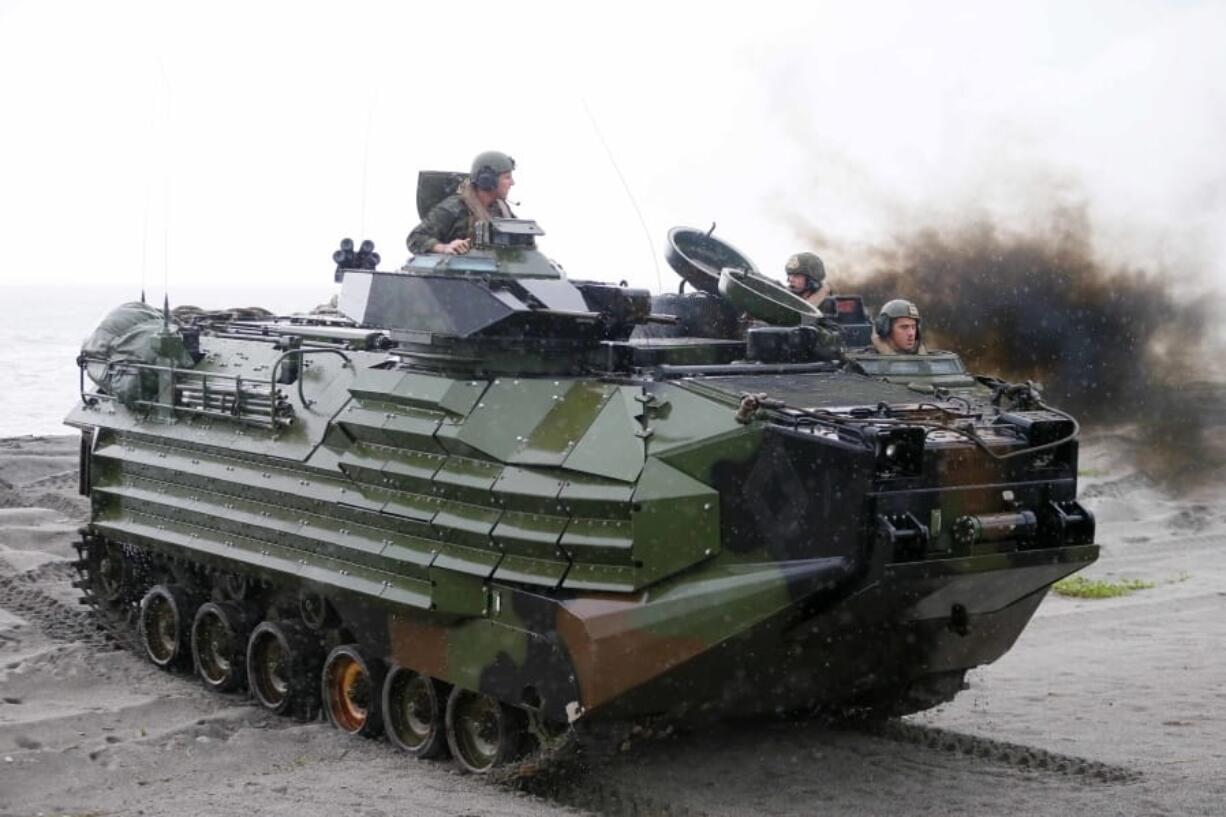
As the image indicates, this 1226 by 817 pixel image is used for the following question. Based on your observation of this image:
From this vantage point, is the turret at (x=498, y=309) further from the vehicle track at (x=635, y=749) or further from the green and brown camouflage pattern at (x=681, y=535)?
the vehicle track at (x=635, y=749)

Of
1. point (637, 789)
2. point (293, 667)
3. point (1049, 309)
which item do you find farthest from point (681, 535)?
point (1049, 309)

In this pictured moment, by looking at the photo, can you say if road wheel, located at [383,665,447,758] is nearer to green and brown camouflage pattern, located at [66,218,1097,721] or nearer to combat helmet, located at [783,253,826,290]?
green and brown camouflage pattern, located at [66,218,1097,721]

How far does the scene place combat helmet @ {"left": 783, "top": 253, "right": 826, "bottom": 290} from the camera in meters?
12.6

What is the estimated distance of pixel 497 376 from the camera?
416 inches

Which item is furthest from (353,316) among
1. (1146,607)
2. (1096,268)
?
(1096,268)

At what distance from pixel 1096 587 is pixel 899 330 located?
5.41m

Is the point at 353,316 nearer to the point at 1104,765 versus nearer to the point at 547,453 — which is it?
the point at 547,453

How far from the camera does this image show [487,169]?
1184cm

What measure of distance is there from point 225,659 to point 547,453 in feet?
12.6

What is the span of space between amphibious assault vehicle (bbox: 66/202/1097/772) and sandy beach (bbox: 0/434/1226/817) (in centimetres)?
35

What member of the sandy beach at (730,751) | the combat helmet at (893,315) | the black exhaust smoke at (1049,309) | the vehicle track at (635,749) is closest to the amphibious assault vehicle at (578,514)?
the vehicle track at (635,749)

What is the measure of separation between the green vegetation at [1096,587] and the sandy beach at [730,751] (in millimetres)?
954

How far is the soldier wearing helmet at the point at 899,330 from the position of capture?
11.4m

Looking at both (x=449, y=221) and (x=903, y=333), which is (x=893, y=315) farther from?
(x=449, y=221)
